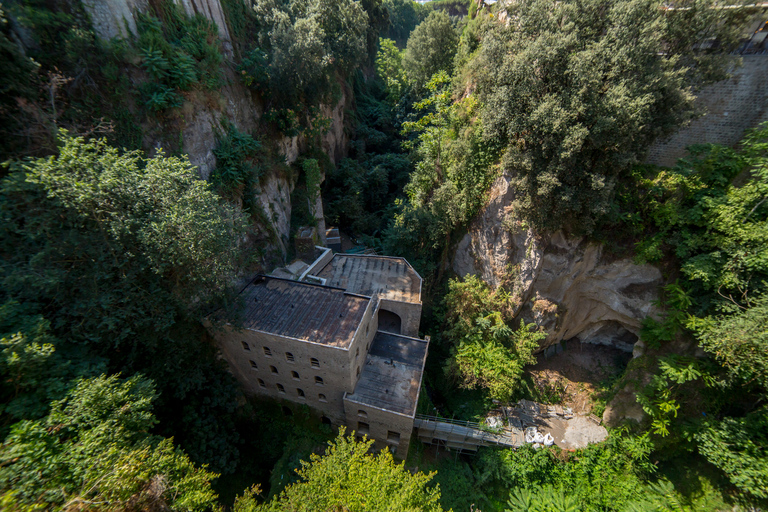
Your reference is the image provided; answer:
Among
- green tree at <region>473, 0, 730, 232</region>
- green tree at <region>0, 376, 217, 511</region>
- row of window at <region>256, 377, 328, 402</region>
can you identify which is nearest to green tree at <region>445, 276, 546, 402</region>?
green tree at <region>473, 0, 730, 232</region>

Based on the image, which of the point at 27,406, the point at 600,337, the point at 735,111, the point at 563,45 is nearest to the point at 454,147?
the point at 563,45

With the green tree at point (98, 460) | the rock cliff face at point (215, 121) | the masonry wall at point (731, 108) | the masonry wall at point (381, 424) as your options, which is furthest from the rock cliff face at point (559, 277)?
the green tree at point (98, 460)

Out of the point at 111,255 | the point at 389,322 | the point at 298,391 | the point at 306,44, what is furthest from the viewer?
the point at 389,322

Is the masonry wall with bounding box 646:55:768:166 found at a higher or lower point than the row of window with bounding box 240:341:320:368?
higher

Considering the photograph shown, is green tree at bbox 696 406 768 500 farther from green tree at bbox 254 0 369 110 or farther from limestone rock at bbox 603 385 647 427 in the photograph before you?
green tree at bbox 254 0 369 110

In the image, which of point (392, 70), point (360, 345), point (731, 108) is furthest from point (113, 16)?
point (392, 70)

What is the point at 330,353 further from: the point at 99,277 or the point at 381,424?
the point at 99,277

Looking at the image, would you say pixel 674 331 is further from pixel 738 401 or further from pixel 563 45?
pixel 563 45
